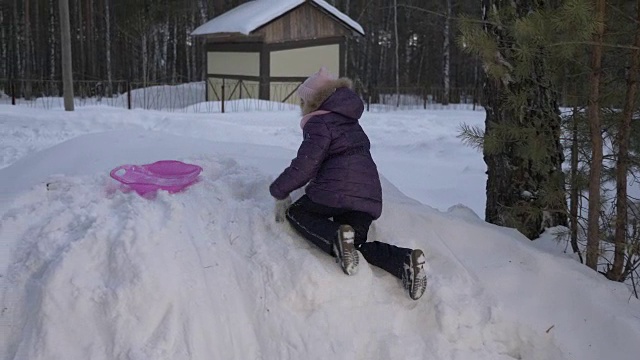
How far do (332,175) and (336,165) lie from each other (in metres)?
0.06

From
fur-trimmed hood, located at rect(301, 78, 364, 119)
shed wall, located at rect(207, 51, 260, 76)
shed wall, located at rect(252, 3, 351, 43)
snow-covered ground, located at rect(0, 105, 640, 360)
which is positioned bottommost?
snow-covered ground, located at rect(0, 105, 640, 360)

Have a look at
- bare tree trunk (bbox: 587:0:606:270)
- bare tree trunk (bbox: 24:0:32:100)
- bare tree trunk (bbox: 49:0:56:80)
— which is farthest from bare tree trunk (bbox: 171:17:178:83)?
Result: bare tree trunk (bbox: 587:0:606:270)

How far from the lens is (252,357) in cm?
267

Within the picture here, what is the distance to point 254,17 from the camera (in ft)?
68.0

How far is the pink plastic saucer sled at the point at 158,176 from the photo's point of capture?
3.64 meters

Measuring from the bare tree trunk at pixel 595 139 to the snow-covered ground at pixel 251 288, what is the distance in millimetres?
202

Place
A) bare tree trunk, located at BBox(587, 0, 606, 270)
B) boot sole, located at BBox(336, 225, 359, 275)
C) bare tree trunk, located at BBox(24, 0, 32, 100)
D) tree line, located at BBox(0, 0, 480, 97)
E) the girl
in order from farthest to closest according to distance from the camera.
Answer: tree line, located at BBox(0, 0, 480, 97), bare tree trunk, located at BBox(24, 0, 32, 100), bare tree trunk, located at BBox(587, 0, 606, 270), the girl, boot sole, located at BBox(336, 225, 359, 275)

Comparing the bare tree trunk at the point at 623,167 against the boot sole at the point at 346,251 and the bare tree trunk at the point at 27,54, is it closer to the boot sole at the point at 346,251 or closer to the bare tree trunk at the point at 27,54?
the boot sole at the point at 346,251

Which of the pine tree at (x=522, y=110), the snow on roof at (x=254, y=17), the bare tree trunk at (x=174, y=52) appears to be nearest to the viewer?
the pine tree at (x=522, y=110)

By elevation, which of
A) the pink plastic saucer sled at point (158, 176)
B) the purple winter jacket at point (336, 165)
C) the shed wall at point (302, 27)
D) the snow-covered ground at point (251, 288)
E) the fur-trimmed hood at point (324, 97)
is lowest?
the snow-covered ground at point (251, 288)

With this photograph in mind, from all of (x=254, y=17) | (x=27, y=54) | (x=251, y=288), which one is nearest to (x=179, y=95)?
(x=254, y=17)

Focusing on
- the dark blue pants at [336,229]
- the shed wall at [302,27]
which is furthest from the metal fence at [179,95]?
the dark blue pants at [336,229]

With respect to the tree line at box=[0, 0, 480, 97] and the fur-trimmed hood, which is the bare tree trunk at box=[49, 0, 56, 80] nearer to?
the tree line at box=[0, 0, 480, 97]

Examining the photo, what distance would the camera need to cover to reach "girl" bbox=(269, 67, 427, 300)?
3236 mm
